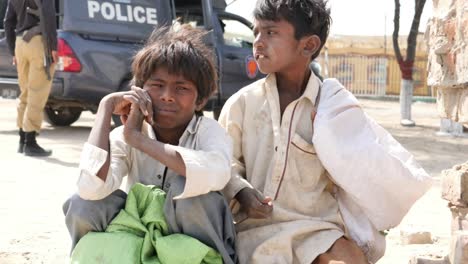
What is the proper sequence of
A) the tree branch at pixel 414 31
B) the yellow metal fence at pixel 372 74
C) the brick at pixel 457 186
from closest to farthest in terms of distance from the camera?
the brick at pixel 457 186
the tree branch at pixel 414 31
the yellow metal fence at pixel 372 74

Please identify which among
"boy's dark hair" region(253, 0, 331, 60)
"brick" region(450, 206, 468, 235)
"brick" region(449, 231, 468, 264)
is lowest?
"brick" region(450, 206, 468, 235)

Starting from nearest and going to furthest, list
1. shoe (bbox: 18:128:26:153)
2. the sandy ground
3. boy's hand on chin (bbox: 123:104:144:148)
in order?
boy's hand on chin (bbox: 123:104:144:148)
the sandy ground
shoe (bbox: 18:128:26:153)

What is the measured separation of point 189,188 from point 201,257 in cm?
22

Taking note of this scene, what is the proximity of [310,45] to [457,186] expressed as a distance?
92cm

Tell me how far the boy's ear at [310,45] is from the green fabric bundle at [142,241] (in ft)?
2.50

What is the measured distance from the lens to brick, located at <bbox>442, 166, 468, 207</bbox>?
131 inches

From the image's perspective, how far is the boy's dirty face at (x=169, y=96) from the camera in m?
2.82

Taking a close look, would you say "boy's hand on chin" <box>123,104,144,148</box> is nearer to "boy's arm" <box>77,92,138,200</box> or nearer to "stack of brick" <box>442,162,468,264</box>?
"boy's arm" <box>77,92,138,200</box>

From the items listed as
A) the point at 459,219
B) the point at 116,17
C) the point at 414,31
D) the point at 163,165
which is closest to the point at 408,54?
the point at 414,31

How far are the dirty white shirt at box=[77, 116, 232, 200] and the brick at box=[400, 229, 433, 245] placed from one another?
1.92 metres

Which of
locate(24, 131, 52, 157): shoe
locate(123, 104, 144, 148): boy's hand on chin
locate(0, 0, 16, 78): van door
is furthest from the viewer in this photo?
locate(0, 0, 16, 78): van door

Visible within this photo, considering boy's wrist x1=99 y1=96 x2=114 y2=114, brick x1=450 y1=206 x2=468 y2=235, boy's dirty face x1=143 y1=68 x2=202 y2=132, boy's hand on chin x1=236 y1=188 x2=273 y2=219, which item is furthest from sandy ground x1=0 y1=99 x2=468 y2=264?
boy's wrist x1=99 y1=96 x2=114 y2=114

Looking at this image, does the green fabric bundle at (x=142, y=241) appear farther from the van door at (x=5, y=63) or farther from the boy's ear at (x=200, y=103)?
the van door at (x=5, y=63)

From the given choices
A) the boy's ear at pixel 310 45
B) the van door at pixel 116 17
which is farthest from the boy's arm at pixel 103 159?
the van door at pixel 116 17
